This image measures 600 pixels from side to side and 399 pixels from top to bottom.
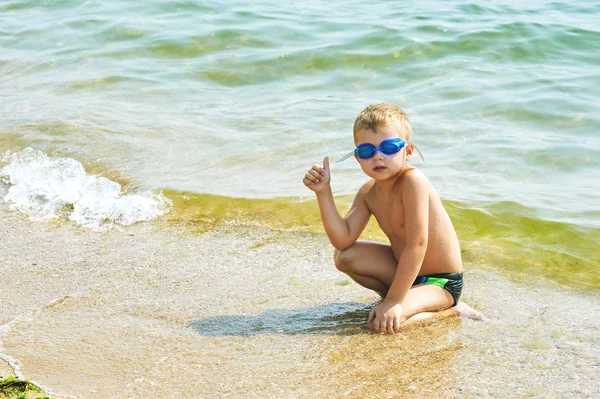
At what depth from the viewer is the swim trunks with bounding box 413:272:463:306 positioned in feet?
12.6

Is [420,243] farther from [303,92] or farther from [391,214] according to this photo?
[303,92]

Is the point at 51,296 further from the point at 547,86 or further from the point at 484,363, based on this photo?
the point at 547,86

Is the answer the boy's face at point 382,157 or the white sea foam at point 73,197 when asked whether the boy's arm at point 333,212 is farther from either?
the white sea foam at point 73,197

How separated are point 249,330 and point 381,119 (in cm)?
116

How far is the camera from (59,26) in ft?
38.7

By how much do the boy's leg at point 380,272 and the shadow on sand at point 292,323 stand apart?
16 cm

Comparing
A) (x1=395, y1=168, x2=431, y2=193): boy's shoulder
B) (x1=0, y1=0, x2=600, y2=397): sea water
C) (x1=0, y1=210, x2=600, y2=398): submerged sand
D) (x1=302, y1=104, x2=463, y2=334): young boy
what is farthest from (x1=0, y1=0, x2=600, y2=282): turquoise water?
(x1=395, y1=168, x2=431, y2=193): boy's shoulder

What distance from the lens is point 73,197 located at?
18.3ft

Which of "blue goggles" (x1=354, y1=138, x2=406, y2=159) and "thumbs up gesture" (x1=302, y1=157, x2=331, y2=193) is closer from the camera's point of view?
"blue goggles" (x1=354, y1=138, x2=406, y2=159)

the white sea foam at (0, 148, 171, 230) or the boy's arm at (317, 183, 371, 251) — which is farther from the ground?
the boy's arm at (317, 183, 371, 251)

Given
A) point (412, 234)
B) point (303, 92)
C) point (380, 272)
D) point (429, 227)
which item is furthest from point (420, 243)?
point (303, 92)

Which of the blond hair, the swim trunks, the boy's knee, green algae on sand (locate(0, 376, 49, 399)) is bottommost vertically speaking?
green algae on sand (locate(0, 376, 49, 399))

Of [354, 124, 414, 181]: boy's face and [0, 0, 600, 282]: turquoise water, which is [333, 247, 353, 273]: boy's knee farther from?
[0, 0, 600, 282]: turquoise water

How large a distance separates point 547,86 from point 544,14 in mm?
3290
